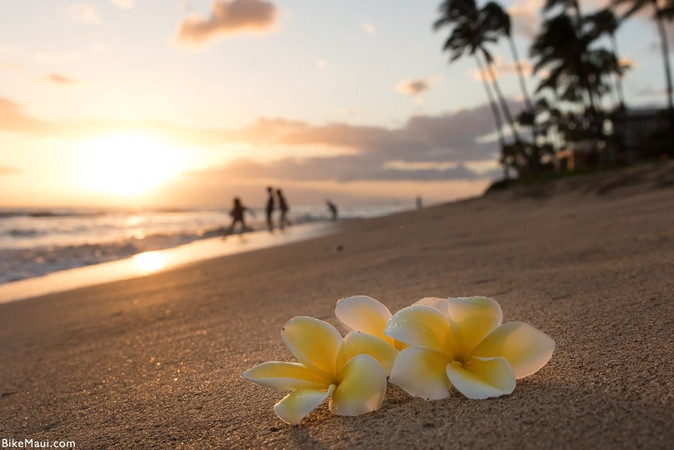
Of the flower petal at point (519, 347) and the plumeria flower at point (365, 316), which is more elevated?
the plumeria flower at point (365, 316)

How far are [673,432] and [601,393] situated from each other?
219 mm

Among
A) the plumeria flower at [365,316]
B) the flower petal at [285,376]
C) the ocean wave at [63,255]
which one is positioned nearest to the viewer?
the flower petal at [285,376]

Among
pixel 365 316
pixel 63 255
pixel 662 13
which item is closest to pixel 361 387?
pixel 365 316

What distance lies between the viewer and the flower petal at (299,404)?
110cm

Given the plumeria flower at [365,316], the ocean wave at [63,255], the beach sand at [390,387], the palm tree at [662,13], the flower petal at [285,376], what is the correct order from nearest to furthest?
1. the beach sand at [390,387]
2. the flower petal at [285,376]
3. the plumeria flower at [365,316]
4. the ocean wave at [63,255]
5. the palm tree at [662,13]

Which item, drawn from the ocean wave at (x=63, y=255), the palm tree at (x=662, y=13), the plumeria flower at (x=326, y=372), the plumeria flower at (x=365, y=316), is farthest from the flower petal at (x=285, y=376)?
the palm tree at (x=662, y=13)

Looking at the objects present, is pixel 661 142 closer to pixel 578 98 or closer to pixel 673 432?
pixel 578 98

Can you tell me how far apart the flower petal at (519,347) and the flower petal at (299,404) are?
36 centimetres

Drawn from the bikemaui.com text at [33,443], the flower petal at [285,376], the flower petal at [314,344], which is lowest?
the bikemaui.com text at [33,443]

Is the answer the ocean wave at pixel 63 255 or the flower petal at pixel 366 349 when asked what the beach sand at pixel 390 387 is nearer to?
the flower petal at pixel 366 349

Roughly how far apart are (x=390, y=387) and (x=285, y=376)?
287mm

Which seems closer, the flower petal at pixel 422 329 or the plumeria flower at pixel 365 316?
the flower petal at pixel 422 329

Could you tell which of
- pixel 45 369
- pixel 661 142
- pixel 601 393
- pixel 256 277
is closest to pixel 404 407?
pixel 601 393

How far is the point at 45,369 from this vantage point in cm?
241
